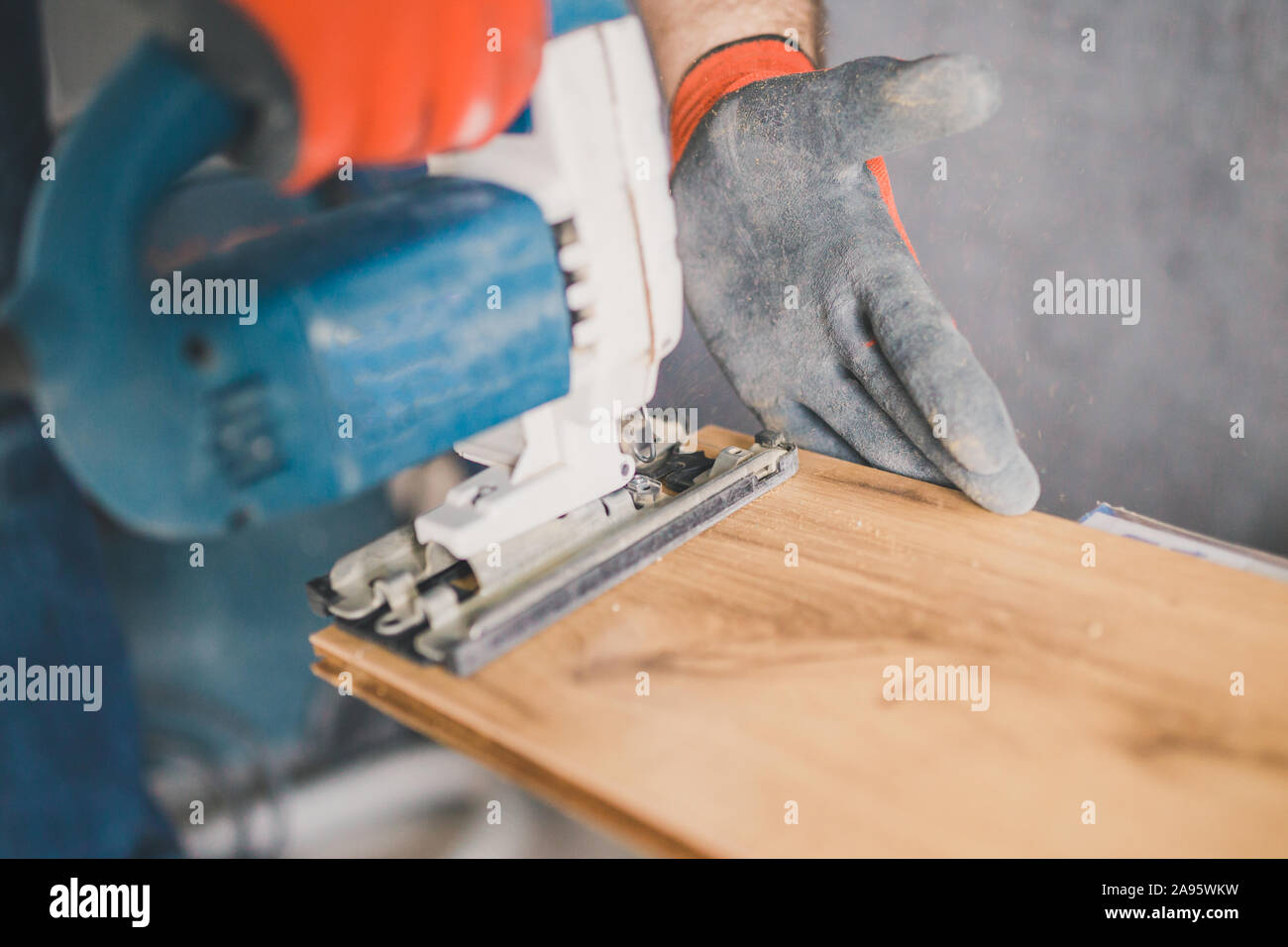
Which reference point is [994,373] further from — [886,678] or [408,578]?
[408,578]

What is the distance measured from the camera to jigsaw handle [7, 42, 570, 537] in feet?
1.73

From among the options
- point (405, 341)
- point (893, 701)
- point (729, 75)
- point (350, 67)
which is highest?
point (729, 75)

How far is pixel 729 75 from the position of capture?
3.84ft

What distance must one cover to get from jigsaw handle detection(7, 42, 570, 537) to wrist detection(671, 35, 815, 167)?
0.61 meters

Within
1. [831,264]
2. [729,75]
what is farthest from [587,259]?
[729,75]

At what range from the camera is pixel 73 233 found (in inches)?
21.1

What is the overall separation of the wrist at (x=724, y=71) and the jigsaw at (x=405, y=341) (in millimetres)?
474

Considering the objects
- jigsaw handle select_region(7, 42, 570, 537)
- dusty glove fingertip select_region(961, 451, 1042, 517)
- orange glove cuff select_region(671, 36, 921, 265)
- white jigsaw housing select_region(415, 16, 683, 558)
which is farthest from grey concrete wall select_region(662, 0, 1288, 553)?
jigsaw handle select_region(7, 42, 570, 537)

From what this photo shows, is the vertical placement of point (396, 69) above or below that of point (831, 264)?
above

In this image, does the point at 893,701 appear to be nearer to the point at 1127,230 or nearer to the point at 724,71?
the point at 724,71

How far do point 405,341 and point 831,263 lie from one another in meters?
0.60

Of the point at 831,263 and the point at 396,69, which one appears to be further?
the point at 831,263

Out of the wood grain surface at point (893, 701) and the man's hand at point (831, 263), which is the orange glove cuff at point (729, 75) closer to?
the man's hand at point (831, 263)
